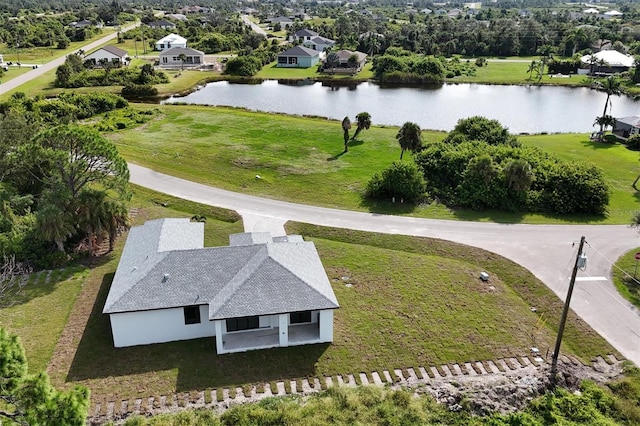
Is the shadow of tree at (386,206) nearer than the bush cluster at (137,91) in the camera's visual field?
Yes

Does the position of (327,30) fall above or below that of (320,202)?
above

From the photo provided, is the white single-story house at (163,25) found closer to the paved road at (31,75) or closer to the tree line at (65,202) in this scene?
the paved road at (31,75)

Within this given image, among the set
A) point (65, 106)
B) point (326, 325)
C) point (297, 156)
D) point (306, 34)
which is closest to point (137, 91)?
point (65, 106)

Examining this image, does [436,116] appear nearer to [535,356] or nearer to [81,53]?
[535,356]

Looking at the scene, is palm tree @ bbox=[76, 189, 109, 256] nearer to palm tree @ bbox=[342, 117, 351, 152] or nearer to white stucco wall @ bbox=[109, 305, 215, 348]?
white stucco wall @ bbox=[109, 305, 215, 348]

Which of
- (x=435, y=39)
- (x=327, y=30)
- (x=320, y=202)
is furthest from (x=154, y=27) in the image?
(x=320, y=202)

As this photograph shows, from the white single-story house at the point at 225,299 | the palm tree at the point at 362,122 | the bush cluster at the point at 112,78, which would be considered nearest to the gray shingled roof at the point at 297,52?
Answer: the bush cluster at the point at 112,78

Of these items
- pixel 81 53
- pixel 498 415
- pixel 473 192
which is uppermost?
pixel 81 53
